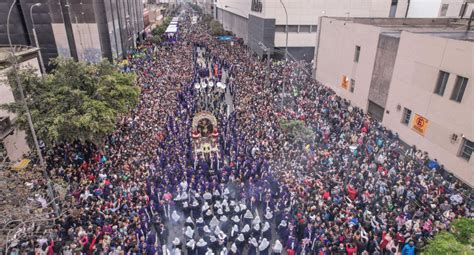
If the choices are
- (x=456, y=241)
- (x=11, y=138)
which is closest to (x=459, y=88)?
(x=456, y=241)

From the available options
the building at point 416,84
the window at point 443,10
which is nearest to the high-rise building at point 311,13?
the window at point 443,10

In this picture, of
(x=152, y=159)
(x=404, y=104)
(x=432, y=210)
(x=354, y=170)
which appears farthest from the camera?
(x=404, y=104)

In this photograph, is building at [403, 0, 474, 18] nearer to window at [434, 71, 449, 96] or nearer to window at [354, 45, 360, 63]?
window at [354, 45, 360, 63]

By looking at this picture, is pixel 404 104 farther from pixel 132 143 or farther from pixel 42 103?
pixel 42 103

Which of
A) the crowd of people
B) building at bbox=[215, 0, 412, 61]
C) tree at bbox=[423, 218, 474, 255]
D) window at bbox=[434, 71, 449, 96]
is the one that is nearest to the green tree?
the crowd of people

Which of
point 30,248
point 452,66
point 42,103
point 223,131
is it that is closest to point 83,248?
point 30,248
